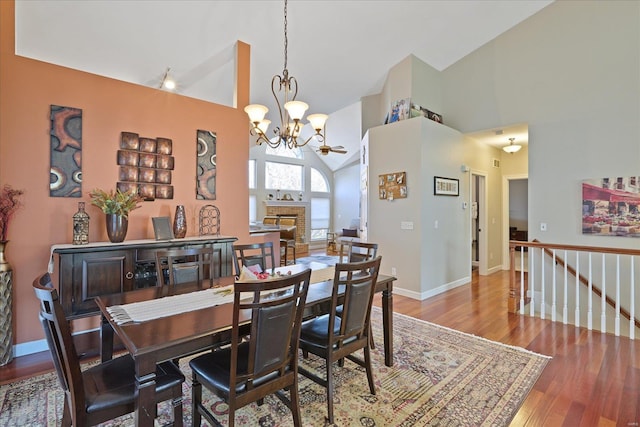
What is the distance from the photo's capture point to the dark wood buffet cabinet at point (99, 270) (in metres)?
2.80

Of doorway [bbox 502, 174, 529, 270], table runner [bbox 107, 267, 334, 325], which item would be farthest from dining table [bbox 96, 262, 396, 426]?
doorway [bbox 502, 174, 529, 270]

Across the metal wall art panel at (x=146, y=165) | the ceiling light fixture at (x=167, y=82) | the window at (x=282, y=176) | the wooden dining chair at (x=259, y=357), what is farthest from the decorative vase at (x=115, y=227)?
the window at (x=282, y=176)

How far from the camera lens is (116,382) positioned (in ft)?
5.14

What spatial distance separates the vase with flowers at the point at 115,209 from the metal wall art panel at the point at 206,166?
92 centimetres

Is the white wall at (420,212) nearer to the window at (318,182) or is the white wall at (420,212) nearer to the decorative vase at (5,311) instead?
the decorative vase at (5,311)

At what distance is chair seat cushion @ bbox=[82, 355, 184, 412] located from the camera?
1.45 meters

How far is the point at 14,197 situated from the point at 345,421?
3469 millimetres

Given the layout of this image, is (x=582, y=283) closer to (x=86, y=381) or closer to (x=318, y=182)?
(x=86, y=381)

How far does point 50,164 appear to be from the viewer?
3.02 m

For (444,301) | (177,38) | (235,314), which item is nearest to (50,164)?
(177,38)

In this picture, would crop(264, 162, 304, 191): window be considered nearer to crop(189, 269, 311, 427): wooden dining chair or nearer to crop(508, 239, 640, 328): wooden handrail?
crop(508, 239, 640, 328): wooden handrail

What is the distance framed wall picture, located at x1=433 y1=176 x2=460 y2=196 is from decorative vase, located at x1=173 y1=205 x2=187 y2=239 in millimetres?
3765

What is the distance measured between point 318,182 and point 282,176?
167 centimetres

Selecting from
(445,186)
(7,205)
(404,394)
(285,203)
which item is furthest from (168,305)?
(285,203)
